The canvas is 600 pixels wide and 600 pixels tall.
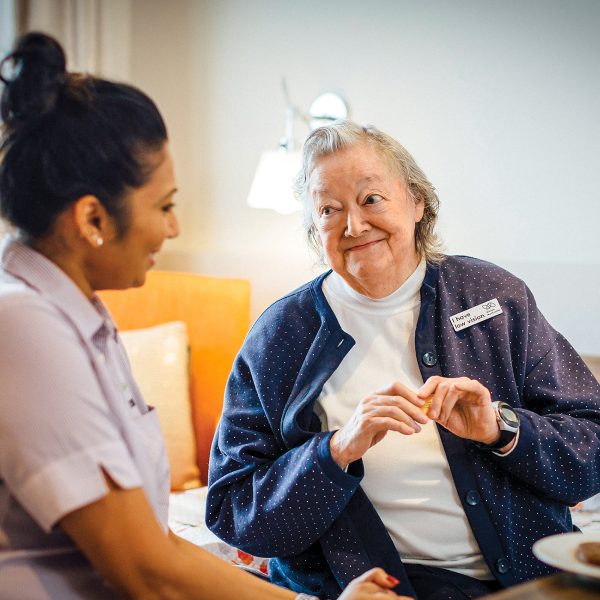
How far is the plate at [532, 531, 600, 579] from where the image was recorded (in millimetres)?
986

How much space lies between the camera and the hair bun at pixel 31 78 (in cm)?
108

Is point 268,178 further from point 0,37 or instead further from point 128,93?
point 128,93

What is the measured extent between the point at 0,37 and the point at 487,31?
1.85 m

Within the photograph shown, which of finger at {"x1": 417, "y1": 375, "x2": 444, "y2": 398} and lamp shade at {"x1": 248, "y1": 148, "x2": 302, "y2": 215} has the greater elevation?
lamp shade at {"x1": 248, "y1": 148, "x2": 302, "y2": 215}

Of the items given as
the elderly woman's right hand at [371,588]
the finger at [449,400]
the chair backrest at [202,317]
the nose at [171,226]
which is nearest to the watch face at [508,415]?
the finger at [449,400]

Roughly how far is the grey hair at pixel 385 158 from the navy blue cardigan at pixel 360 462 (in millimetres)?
90

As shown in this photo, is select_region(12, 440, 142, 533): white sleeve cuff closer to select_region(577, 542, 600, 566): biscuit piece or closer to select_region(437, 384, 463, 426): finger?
select_region(577, 542, 600, 566): biscuit piece

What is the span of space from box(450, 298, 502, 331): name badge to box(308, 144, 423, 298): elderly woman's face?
16 cm

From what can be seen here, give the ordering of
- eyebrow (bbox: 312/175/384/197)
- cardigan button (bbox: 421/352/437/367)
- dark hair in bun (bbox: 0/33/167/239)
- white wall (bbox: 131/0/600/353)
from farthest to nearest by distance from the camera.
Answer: white wall (bbox: 131/0/600/353), eyebrow (bbox: 312/175/384/197), cardigan button (bbox: 421/352/437/367), dark hair in bun (bbox: 0/33/167/239)

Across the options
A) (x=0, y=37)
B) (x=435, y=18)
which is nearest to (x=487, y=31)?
(x=435, y=18)

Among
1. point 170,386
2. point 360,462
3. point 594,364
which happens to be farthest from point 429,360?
point 170,386

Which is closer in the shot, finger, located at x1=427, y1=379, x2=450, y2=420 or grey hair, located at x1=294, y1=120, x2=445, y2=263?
finger, located at x1=427, y1=379, x2=450, y2=420

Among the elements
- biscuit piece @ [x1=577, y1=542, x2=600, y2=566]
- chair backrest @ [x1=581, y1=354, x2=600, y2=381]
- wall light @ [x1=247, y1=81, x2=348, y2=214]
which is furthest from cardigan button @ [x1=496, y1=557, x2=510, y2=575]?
wall light @ [x1=247, y1=81, x2=348, y2=214]

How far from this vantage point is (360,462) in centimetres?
165
